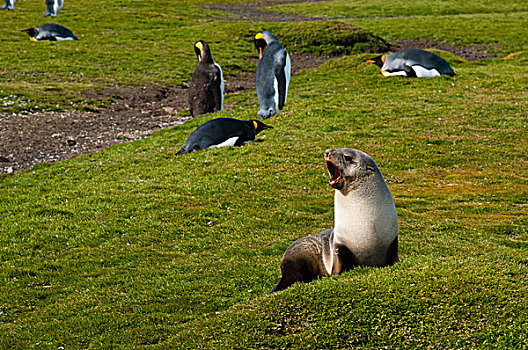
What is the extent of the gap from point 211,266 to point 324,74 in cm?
1969

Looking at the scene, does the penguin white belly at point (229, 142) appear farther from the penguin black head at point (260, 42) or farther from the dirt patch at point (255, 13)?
the dirt patch at point (255, 13)

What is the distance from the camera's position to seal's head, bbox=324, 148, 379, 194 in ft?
19.6

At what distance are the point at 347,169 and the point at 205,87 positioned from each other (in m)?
14.8

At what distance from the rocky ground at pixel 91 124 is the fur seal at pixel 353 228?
11.2 meters

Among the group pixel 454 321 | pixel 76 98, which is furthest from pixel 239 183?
pixel 76 98

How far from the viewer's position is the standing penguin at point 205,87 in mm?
20047

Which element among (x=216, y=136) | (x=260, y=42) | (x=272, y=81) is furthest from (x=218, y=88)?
(x=216, y=136)

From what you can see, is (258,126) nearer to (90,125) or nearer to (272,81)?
(272,81)

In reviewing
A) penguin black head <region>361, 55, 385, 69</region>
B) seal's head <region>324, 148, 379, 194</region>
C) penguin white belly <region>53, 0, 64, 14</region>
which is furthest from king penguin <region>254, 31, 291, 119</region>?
penguin white belly <region>53, 0, 64, 14</region>

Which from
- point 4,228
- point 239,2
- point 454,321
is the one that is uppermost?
point 239,2

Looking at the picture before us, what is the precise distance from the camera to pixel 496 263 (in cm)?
642

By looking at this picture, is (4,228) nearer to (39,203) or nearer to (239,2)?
(39,203)

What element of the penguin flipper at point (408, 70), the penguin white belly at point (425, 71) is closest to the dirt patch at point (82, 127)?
the penguin flipper at point (408, 70)

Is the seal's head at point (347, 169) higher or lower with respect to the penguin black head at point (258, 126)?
higher
